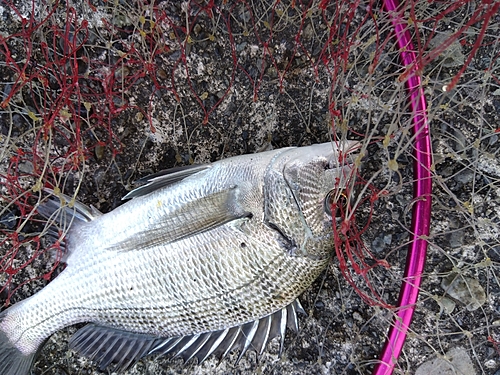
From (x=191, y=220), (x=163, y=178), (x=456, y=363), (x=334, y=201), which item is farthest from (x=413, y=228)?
(x=163, y=178)

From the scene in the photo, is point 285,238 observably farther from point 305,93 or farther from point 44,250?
point 44,250

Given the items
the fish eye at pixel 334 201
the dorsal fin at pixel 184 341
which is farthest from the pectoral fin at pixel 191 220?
the dorsal fin at pixel 184 341

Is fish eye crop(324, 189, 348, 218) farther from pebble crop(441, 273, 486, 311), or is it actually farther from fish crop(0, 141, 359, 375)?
pebble crop(441, 273, 486, 311)

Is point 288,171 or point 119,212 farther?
point 119,212

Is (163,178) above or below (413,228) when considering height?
above

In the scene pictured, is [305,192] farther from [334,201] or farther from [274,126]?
[274,126]

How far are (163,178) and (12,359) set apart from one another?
119 centimetres

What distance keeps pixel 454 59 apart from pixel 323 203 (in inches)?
40.0

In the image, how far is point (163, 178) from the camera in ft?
6.40

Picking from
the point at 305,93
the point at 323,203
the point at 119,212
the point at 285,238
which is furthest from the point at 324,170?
the point at 119,212

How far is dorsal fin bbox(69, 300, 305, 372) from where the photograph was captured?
1.97 metres

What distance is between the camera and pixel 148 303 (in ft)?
6.23

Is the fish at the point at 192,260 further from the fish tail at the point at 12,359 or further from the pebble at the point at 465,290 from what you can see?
the pebble at the point at 465,290

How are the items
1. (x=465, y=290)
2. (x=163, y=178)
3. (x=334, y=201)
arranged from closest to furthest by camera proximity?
1. (x=334, y=201)
2. (x=163, y=178)
3. (x=465, y=290)
